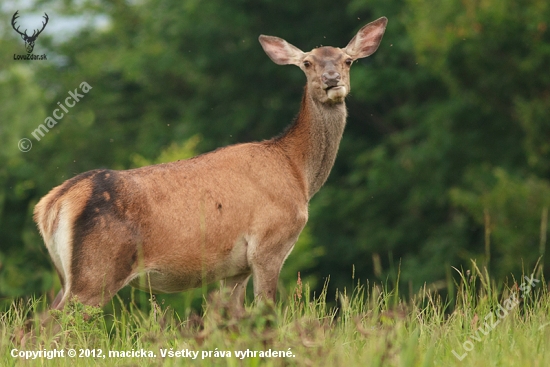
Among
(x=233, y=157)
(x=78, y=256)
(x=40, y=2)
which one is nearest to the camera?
(x=78, y=256)

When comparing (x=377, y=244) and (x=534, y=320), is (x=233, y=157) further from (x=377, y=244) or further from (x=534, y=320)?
(x=377, y=244)

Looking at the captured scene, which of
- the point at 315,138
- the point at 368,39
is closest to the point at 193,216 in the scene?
the point at 315,138

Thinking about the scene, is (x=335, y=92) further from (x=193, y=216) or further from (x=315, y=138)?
(x=193, y=216)

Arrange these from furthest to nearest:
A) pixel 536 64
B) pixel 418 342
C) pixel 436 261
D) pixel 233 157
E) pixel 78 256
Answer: pixel 436 261
pixel 536 64
pixel 233 157
pixel 78 256
pixel 418 342

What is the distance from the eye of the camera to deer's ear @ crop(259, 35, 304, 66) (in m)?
8.80

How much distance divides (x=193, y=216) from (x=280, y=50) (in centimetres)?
251

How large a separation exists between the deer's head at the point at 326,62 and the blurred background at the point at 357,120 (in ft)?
20.5

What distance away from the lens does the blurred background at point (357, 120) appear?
17797 millimetres

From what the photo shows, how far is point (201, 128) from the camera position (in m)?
25.3

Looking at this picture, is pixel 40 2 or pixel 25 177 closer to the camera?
pixel 25 177

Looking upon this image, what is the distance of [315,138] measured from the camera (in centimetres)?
816

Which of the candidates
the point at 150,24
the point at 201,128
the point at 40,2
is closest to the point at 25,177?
the point at 201,128

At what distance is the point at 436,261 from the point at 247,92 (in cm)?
826

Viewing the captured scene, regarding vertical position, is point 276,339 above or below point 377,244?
above
